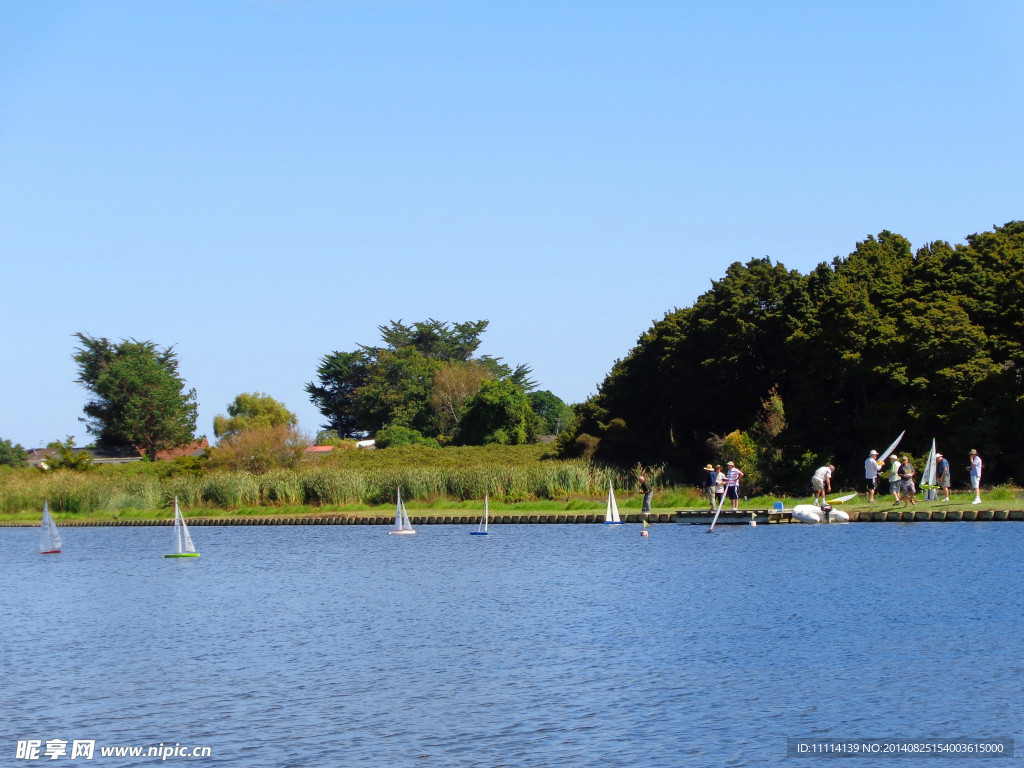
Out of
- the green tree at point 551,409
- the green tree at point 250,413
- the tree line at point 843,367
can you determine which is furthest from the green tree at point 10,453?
the tree line at point 843,367

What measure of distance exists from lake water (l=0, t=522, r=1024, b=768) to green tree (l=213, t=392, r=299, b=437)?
8902cm

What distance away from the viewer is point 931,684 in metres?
16.0

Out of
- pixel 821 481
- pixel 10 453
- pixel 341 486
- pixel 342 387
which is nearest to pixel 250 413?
pixel 342 387

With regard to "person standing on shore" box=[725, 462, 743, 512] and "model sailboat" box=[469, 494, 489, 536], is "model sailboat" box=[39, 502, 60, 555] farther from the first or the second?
"person standing on shore" box=[725, 462, 743, 512]

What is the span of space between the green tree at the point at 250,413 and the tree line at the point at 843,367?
67.5 metres

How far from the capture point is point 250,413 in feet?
429

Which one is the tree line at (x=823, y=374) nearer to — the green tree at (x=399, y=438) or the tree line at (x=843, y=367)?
the tree line at (x=843, y=367)

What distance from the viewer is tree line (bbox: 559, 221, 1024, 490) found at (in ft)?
147

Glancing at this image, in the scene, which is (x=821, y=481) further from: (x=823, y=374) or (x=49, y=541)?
(x=49, y=541)

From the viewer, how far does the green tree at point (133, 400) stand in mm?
107312

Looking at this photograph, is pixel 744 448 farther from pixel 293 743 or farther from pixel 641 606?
pixel 293 743

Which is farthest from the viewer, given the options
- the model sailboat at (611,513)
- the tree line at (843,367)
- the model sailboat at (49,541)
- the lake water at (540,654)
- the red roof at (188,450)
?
the red roof at (188,450)

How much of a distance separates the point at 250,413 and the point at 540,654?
115m

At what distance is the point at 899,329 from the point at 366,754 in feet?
126
